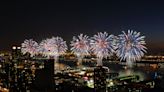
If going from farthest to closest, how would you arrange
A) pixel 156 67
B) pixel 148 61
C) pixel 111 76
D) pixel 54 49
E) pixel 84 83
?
pixel 148 61, pixel 156 67, pixel 111 76, pixel 84 83, pixel 54 49

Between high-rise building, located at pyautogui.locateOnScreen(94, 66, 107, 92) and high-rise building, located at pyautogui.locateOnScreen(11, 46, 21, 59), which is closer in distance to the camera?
high-rise building, located at pyautogui.locateOnScreen(94, 66, 107, 92)

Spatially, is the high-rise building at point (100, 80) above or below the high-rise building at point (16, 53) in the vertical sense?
below

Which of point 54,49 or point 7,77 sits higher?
point 54,49

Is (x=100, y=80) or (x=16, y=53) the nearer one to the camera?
(x=100, y=80)

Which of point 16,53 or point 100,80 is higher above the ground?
point 16,53

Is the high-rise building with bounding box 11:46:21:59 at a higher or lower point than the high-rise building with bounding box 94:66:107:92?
higher

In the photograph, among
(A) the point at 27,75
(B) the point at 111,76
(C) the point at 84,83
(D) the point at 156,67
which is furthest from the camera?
(D) the point at 156,67

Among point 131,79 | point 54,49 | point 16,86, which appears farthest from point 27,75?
point 131,79

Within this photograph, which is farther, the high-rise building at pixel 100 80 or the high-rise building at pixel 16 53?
the high-rise building at pixel 16 53

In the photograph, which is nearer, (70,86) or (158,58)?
(70,86)

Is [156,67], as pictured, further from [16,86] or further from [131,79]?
[16,86]
